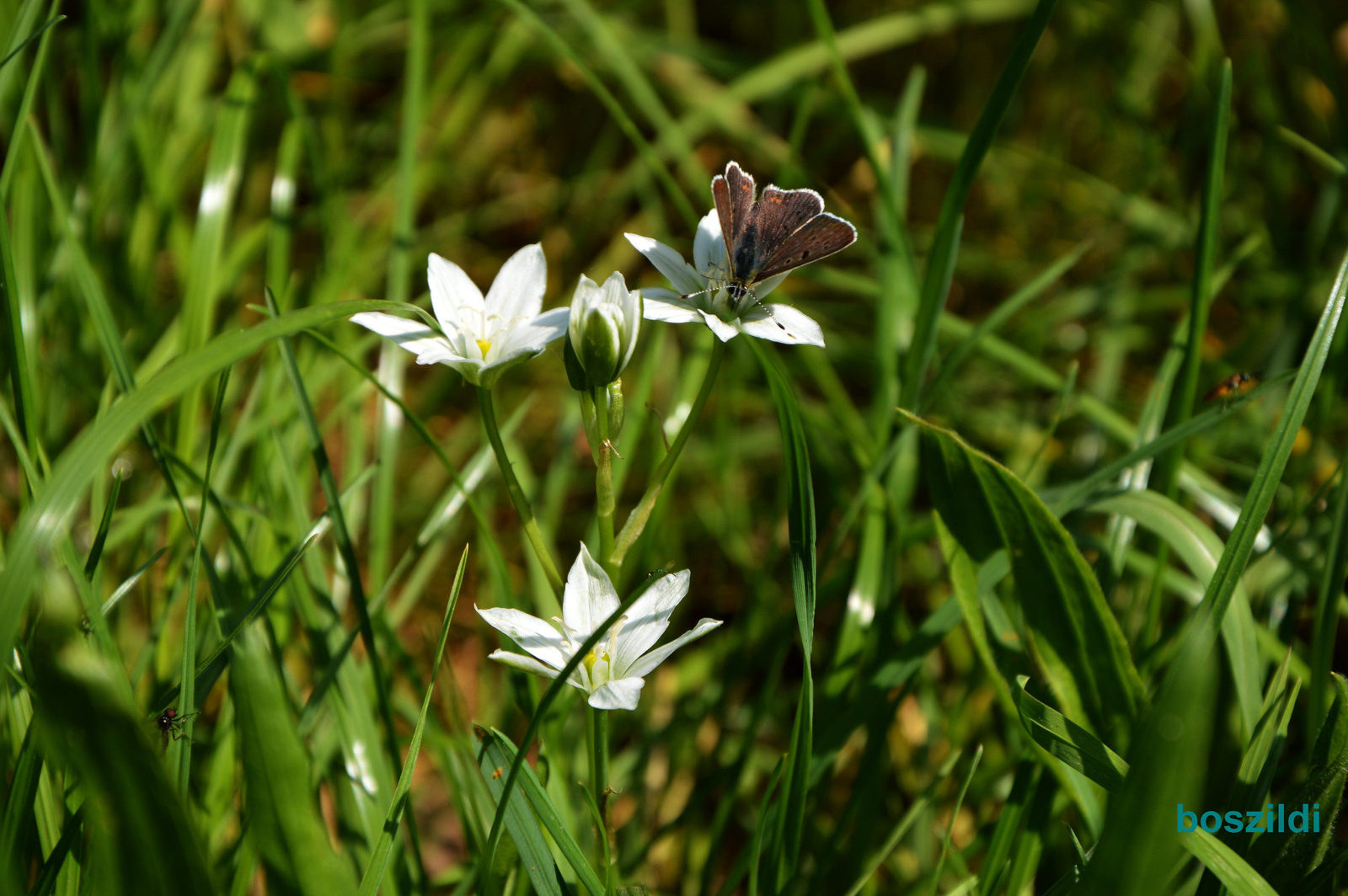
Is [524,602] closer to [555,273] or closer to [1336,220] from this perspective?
[555,273]

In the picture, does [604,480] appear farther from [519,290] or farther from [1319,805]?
[1319,805]

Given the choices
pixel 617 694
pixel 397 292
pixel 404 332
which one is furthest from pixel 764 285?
pixel 397 292

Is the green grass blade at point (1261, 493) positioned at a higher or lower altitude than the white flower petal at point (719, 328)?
lower

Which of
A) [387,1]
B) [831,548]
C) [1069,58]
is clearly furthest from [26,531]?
[1069,58]

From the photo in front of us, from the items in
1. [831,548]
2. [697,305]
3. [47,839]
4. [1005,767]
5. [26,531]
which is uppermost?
[697,305]

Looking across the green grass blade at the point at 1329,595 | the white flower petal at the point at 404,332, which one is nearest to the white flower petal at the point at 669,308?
the white flower petal at the point at 404,332

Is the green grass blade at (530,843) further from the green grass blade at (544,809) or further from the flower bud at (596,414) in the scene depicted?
the flower bud at (596,414)

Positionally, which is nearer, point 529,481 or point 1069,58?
point 529,481

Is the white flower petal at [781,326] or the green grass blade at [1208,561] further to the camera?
the green grass blade at [1208,561]
